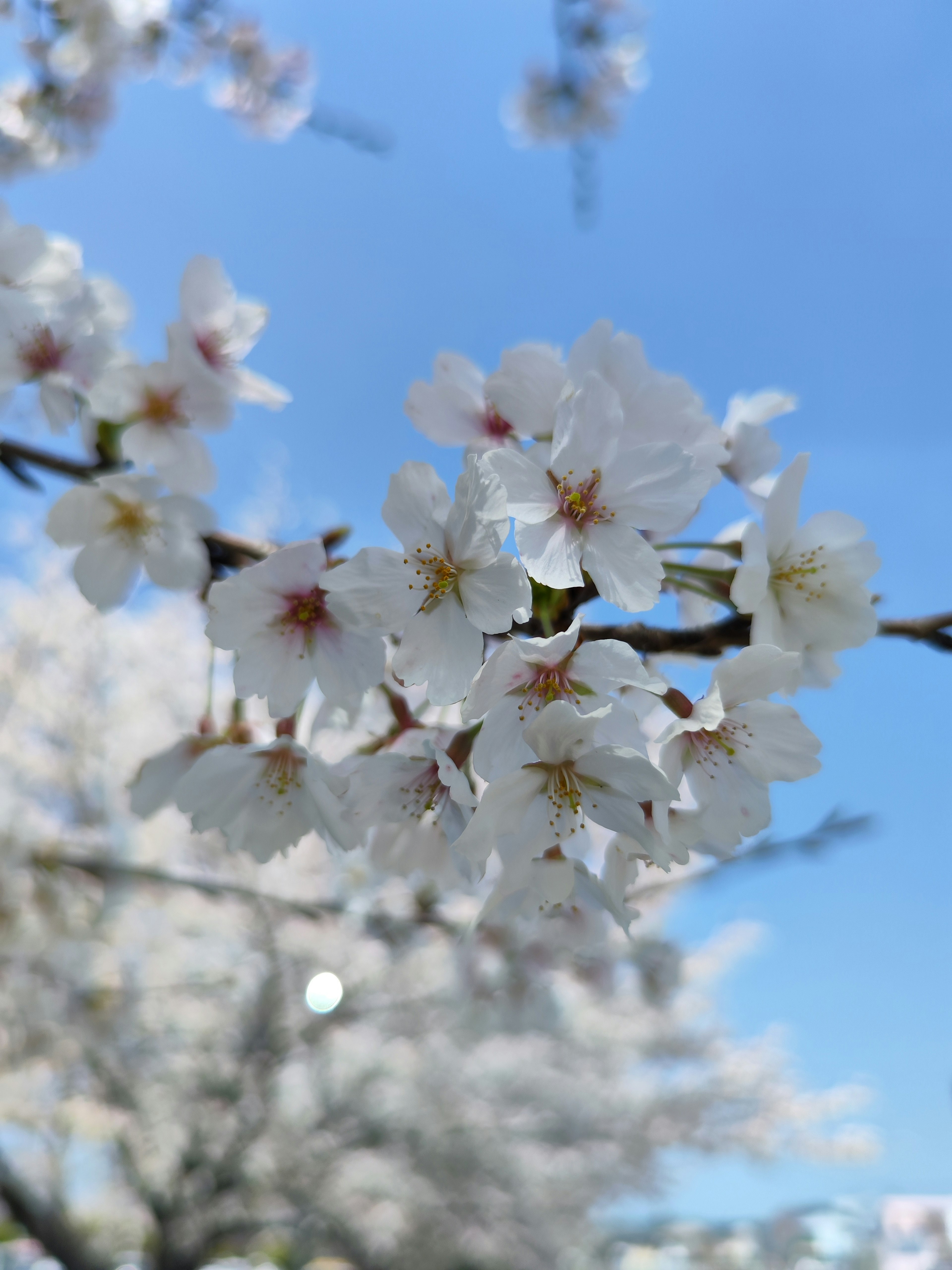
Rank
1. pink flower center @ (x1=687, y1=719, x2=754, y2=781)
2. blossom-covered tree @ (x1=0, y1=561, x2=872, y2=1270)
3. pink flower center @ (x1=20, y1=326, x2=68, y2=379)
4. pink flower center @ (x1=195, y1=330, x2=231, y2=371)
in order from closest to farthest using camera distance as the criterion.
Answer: pink flower center @ (x1=687, y1=719, x2=754, y2=781)
pink flower center @ (x1=20, y1=326, x2=68, y2=379)
pink flower center @ (x1=195, y1=330, x2=231, y2=371)
blossom-covered tree @ (x1=0, y1=561, x2=872, y2=1270)

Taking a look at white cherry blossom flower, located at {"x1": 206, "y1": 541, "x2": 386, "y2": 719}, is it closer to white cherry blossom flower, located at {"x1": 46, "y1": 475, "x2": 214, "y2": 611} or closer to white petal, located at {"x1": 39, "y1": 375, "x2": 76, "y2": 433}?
white cherry blossom flower, located at {"x1": 46, "y1": 475, "x2": 214, "y2": 611}

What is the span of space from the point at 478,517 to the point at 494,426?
196 millimetres

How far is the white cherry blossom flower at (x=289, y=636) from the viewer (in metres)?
0.53

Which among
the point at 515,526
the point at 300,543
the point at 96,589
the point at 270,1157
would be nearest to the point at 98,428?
the point at 96,589

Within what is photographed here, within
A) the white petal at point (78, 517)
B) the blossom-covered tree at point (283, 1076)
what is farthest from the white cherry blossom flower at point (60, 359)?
the blossom-covered tree at point (283, 1076)

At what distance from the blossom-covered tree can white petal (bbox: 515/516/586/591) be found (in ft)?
11.1

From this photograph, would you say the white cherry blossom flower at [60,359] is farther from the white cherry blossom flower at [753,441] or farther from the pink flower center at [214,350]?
the white cherry blossom flower at [753,441]

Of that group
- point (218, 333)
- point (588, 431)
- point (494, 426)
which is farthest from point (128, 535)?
point (588, 431)

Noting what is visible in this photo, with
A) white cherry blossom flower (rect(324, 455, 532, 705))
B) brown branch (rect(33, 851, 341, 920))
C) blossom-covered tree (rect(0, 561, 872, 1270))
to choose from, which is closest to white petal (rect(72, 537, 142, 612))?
white cherry blossom flower (rect(324, 455, 532, 705))

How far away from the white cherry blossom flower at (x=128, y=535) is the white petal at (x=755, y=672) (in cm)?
44

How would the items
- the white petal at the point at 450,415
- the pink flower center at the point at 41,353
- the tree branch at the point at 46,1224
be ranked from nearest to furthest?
the white petal at the point at 450,415, the pink flower center at the point at 41,353, the tree branch at the point at 46,1224

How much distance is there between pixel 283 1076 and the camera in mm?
6070

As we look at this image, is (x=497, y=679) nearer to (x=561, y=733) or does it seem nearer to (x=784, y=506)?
(x=561, y=733)

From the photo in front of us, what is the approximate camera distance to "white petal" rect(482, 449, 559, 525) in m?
0.45
